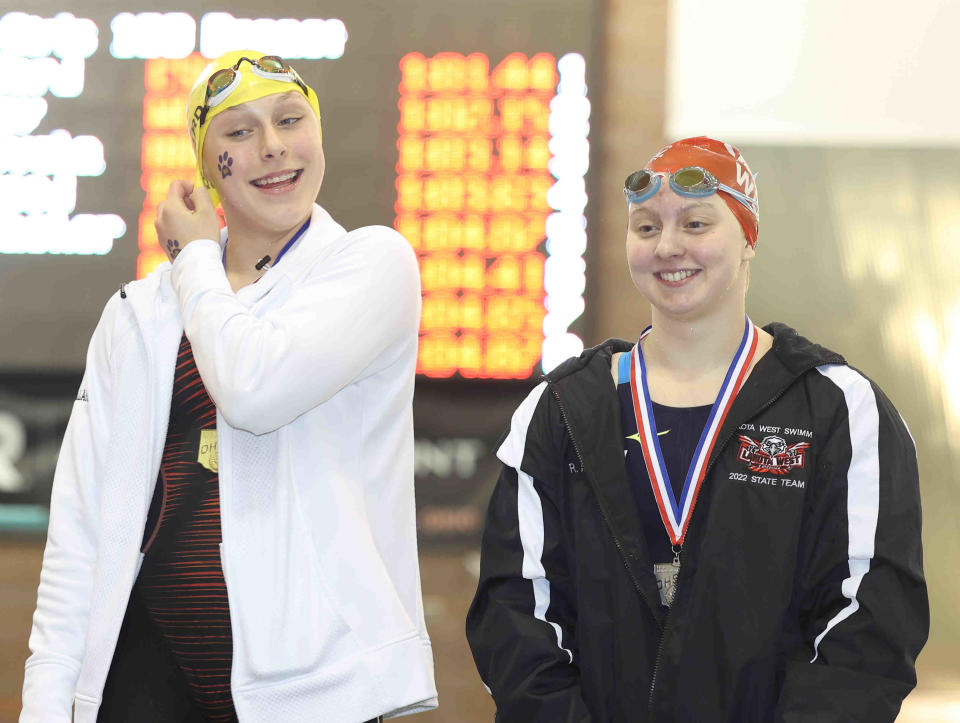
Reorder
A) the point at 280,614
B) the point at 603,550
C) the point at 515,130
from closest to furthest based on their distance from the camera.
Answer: the point at 280,614, the point at 603,550, the point at 515,130

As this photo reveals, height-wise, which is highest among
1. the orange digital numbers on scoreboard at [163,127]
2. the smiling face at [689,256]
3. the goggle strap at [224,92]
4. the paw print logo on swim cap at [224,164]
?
the orange digital numbers on scoreboard at [163,127]

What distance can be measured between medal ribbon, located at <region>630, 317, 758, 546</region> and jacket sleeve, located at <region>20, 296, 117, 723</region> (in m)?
0.78

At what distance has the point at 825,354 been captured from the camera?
1485 mm

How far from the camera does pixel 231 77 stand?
1.66m

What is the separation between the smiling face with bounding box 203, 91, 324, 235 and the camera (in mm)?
1614

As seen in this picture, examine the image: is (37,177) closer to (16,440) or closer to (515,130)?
(16,440)

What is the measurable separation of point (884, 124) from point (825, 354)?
2.87 m

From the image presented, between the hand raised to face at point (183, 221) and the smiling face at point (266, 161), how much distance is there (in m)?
0.04

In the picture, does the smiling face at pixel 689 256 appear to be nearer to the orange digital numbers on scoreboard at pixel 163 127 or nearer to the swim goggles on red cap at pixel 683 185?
the swim goggles on red cap at pixel 683 185

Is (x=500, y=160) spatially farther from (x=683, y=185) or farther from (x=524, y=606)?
(x=524, y=606)

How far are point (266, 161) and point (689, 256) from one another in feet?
2.16

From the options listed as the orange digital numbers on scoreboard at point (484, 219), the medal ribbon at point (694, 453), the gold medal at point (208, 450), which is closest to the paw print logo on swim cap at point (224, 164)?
the gold medal at point (208, 450)

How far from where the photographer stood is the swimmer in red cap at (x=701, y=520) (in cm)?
136

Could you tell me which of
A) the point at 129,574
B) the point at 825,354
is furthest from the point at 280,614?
the point at 825,354
